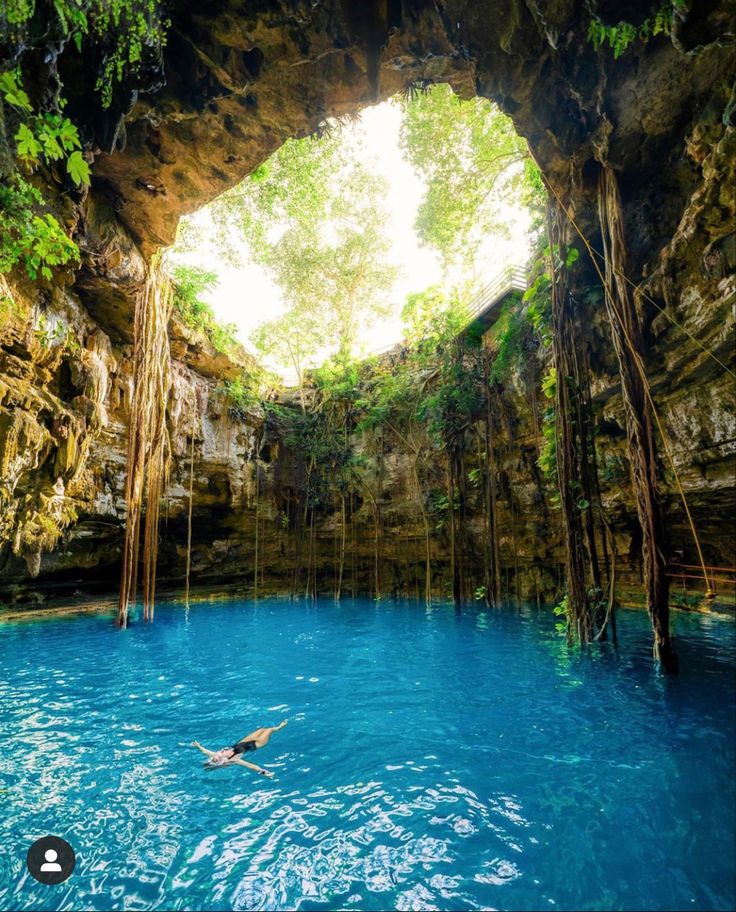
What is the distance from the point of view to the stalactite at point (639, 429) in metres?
4.03

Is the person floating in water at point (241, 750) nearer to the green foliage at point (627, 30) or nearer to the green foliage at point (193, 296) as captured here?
the green foliage at point (627, 30)

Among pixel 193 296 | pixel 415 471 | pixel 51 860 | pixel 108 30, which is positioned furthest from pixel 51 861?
pixel 193 296

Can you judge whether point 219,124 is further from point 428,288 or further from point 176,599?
point 176,599

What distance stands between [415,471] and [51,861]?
1029cm

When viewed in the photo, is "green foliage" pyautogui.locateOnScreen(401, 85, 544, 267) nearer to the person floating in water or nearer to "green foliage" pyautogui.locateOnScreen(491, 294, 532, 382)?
"green foliage" pyautogui.locateOnScreen(491, 294, 532, 382)

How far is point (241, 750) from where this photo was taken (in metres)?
3.10

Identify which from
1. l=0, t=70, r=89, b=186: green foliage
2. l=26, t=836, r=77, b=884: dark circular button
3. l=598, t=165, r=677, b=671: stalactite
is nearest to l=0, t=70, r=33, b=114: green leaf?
l=0, t=70, r=89, b=186: green foliage

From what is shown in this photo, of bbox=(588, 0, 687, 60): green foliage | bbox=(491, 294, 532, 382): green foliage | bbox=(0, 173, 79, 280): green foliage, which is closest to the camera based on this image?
bbox=(588, 0, 687, 60): green foliage

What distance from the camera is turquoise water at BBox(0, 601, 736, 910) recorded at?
1.87m

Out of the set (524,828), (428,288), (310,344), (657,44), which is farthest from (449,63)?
(310,344)

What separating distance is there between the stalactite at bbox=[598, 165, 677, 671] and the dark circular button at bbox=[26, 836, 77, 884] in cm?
461

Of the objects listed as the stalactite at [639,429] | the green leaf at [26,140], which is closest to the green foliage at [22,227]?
the green leaf at [26,140]

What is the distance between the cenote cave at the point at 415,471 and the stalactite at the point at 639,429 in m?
0.04

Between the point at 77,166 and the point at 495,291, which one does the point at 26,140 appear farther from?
the point at 495,291
